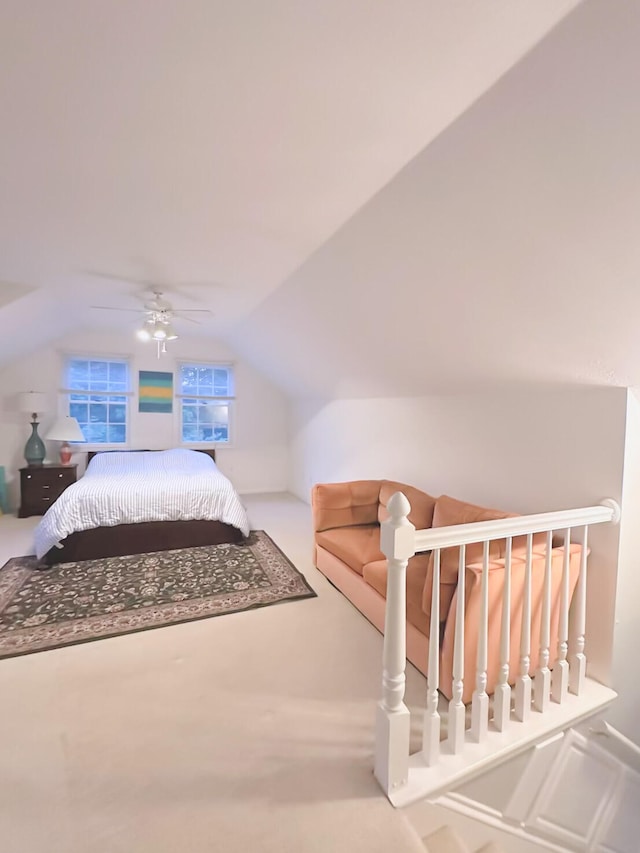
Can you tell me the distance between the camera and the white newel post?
1372mm

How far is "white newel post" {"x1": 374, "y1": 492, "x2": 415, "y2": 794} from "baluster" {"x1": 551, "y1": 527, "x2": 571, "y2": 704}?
2.99 feet

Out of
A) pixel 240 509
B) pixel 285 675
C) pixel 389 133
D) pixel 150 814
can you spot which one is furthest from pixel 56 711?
pixel 389 133

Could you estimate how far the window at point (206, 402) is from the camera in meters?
5.84

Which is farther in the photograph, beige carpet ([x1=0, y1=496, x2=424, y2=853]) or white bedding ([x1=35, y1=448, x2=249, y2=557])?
white bedding ([x1=35, y1=448, x2=249, y2=557])

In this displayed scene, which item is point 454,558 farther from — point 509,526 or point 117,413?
point 117,413

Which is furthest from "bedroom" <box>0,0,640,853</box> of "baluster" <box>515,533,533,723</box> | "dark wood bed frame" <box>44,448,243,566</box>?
"dark wood bed frame" <box>44,448,243,566</box>

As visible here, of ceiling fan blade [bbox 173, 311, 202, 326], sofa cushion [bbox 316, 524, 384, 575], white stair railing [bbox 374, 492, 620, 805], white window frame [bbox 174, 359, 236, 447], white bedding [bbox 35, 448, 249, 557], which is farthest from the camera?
white window frame [bbox 174, 359, 236, 447]

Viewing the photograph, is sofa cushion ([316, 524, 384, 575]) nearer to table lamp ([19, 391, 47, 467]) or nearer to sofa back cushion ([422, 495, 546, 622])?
sofa back cushion ([422, 495, 546, 622])

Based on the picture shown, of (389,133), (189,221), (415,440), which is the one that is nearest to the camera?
(389,133)

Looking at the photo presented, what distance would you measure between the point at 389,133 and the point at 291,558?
10.3 ft

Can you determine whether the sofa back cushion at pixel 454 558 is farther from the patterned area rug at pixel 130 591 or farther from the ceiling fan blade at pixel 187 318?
the ceiling fan blade at pixel 187 318

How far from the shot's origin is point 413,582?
212cm

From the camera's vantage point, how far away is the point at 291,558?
3.55 m

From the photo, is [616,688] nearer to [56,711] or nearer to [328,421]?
[56,711]
